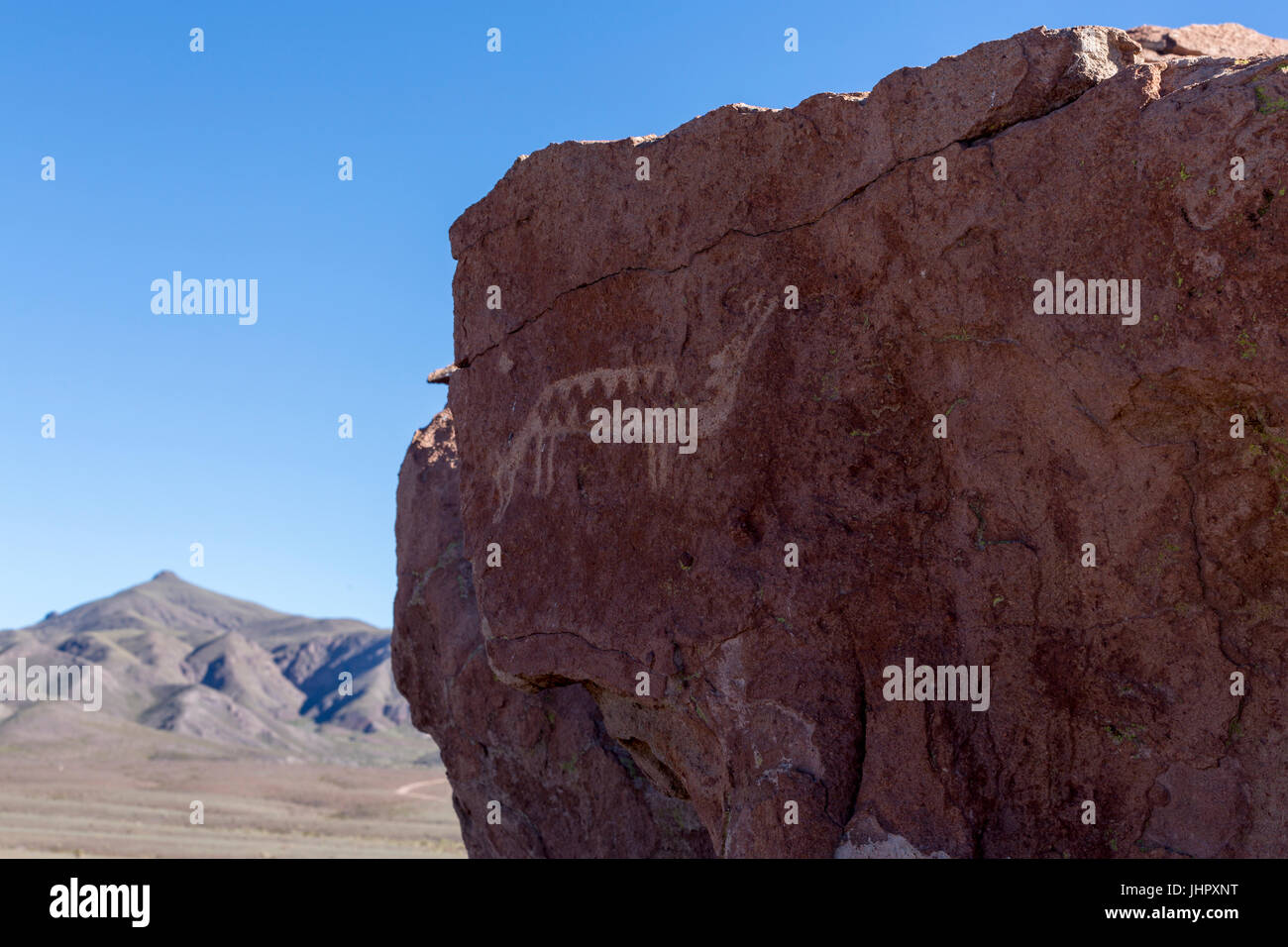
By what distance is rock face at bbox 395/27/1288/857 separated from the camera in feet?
13.8

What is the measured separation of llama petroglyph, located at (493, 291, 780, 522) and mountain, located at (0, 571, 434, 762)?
159 ft

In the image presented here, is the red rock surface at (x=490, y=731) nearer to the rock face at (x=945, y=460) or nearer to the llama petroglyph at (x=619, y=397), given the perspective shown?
the rock face at (x=945, y=460)

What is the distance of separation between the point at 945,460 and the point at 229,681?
2951 inches

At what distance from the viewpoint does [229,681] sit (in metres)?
73.1

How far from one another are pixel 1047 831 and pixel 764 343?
234cm

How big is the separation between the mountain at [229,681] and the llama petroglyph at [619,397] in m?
48.5

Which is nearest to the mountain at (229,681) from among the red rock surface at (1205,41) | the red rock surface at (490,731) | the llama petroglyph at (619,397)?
the red rock surface at (490,731)

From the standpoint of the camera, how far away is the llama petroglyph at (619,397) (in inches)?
205

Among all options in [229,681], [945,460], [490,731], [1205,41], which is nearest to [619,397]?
[945,460]

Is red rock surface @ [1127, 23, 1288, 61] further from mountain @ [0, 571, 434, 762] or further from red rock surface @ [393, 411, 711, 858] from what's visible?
mountain @ [0, 571, 434, 762]

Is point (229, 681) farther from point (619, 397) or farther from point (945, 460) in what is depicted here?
point (945, 460)

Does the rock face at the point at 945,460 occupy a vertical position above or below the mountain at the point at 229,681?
above

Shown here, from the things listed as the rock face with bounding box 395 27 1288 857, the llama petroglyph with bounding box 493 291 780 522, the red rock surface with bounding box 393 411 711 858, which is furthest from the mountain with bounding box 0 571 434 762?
the rock face with bounding box 395 27 1288 857

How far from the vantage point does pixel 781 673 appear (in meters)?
4.82
